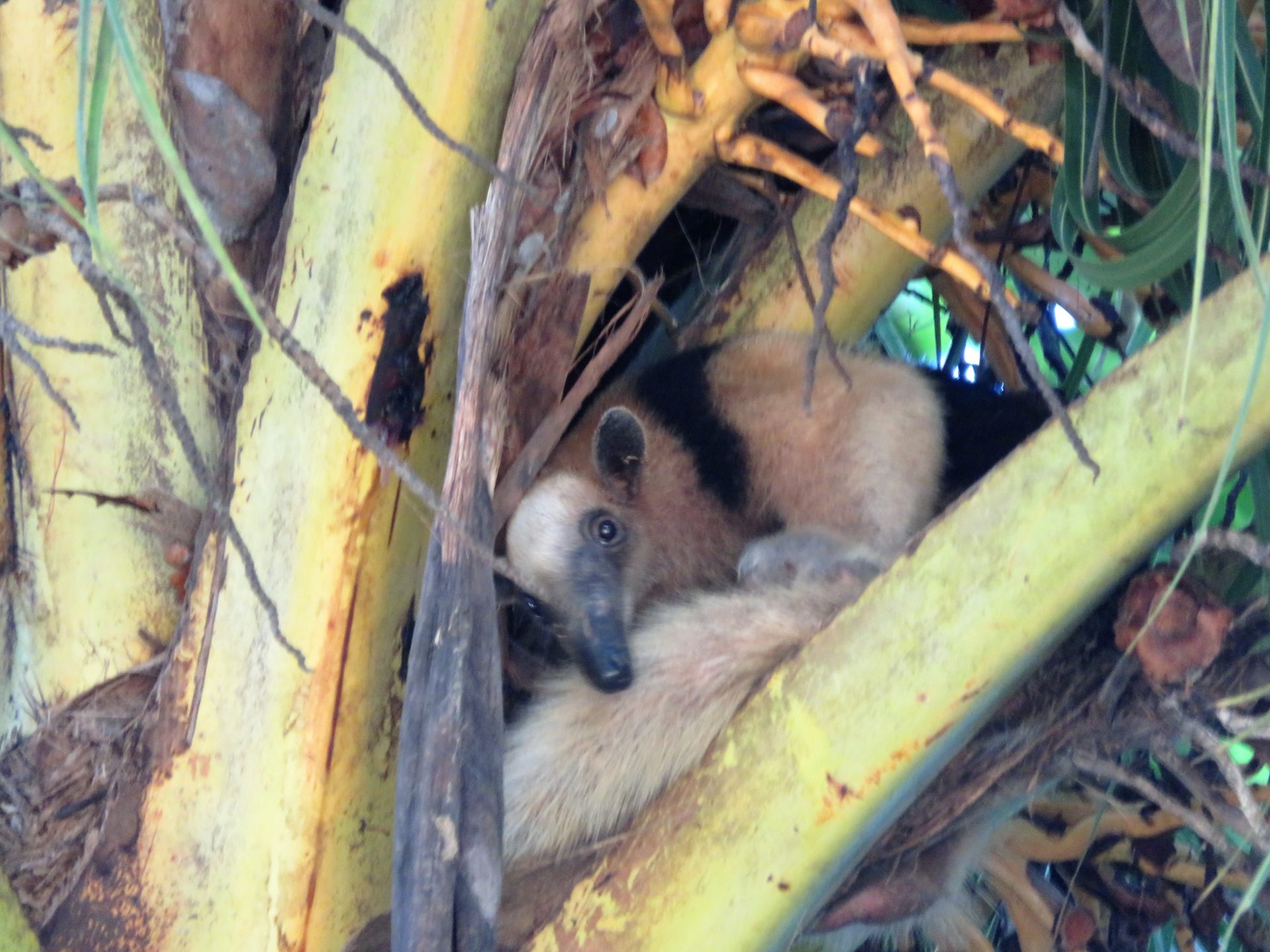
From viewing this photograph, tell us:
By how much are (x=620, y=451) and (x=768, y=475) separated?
0.27m

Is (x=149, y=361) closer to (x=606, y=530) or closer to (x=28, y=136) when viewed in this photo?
(x=28, y=136)

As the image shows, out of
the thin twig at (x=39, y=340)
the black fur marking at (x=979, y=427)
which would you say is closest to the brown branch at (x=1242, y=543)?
the black fur marking at (x=979, y=427)

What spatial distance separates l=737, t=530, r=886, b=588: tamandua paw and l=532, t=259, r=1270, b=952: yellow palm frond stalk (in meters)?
0.37

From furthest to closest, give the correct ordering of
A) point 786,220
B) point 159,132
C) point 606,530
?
1. point 606,530
2. point 786,220
3. point 159,132

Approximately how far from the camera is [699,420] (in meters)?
2.14

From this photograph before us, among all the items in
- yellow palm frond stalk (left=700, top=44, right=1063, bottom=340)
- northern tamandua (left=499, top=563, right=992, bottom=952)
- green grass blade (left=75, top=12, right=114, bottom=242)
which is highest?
green grass blade (left=75, top=12, right=114, bottom=242)

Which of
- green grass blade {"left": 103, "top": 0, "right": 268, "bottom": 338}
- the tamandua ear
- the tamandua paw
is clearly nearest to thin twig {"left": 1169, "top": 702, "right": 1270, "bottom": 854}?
the tamandua paw

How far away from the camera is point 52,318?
59.0 inches

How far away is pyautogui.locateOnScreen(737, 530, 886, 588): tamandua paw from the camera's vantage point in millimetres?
1645

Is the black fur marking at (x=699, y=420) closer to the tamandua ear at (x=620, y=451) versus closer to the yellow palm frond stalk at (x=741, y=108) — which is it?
the tamandua ear at (x=620, y=451)

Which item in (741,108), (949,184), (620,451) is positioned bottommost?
(620,451)

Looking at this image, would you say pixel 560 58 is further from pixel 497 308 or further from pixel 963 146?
pixel 963 146

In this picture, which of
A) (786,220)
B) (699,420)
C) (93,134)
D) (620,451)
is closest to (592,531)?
(620,451)

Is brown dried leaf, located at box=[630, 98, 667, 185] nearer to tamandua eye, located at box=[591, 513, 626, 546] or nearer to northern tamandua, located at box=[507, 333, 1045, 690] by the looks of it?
northern tamandua, located at box=[507, 333, 1045, 690]
